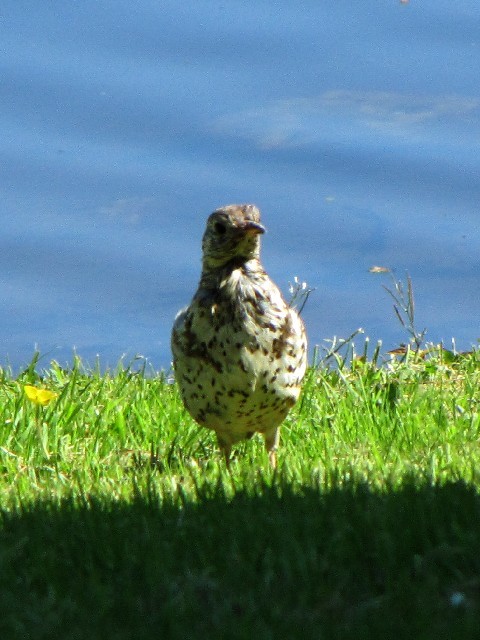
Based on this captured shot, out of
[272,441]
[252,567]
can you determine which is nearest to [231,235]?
[272,441]

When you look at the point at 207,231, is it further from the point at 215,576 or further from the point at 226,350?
the point at 215,576

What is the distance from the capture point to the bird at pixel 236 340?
5977 mm

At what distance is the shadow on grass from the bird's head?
122 centimetres

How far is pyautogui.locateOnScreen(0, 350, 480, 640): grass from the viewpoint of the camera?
13.8 ft

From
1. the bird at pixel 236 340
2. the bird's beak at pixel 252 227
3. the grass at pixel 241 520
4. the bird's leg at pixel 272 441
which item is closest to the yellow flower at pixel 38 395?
the grass at pixel 241 520

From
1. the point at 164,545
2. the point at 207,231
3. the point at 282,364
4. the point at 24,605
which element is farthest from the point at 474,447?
the point at 24,605

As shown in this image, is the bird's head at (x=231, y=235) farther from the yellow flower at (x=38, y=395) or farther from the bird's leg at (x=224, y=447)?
the yellow flower at (x=38, y=395)

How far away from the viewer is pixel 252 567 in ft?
14.9

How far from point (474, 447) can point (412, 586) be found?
1.88 metres

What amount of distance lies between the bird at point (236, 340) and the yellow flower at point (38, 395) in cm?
85

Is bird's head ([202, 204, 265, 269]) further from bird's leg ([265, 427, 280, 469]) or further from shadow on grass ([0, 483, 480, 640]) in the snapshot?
shadow on grass ([0, 483, 480, 640])

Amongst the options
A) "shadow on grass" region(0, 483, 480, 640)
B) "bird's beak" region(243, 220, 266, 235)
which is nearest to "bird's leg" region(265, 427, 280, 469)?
"bird's beak" region(243, 220, 266, 235)

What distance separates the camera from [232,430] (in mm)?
6230

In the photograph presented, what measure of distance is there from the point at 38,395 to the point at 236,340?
1.24m
